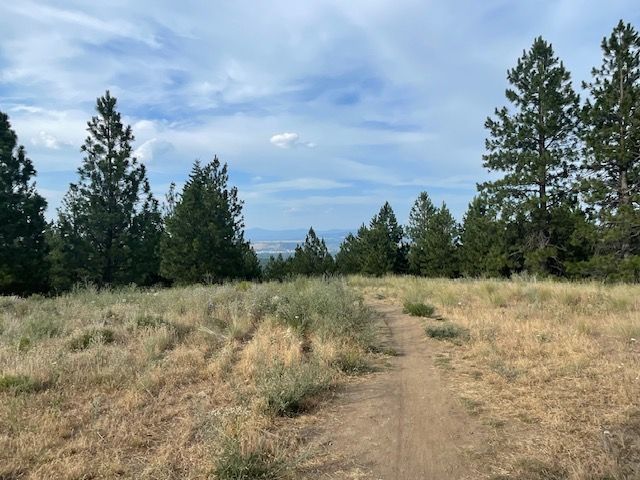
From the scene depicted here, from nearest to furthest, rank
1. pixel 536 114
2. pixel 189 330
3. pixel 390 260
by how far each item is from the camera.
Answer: pixel 189 330, pixel 536 114, pixel 390 260

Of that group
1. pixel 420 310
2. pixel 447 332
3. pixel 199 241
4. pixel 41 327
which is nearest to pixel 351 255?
pixel 199 241

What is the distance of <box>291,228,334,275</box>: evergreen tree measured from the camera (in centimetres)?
4781

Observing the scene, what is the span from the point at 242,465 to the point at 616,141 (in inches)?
944

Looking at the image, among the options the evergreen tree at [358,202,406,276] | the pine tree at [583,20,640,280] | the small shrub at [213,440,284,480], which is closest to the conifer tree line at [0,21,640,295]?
the pine tree at [583,20,640,280]

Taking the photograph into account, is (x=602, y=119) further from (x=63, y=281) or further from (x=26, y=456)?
(x=63, y=281)

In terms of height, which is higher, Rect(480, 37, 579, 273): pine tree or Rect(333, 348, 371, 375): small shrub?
Rect(480, 37, 579, 273): pine tree

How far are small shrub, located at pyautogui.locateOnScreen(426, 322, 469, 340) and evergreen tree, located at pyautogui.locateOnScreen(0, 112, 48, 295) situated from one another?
24.3m

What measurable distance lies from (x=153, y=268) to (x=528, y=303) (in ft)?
85.4

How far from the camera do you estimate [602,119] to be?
22297 mm

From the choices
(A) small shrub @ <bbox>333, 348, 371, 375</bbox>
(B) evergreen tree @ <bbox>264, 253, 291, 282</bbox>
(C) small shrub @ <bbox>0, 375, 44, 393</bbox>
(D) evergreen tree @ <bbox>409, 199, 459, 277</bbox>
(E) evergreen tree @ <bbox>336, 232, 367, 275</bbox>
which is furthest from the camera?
(B) evergreen tree @ <bbox>264, 253, 291, 282</bbox>

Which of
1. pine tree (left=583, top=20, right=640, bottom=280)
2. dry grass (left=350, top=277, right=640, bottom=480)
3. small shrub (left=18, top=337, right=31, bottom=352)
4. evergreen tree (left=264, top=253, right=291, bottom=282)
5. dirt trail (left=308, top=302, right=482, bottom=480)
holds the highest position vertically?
pine tree (left=583, top=20, right=640, bottom=280)

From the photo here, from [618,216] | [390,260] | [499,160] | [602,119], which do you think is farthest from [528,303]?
[390,260]

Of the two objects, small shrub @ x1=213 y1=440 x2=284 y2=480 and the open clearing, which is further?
the open clearing

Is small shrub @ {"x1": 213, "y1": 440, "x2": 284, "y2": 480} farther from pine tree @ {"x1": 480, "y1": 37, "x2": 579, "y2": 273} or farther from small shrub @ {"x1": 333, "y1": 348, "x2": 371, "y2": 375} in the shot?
pine tree @ {"x1": 480, "y1": 37, "x2": 579, "y2": 273}
